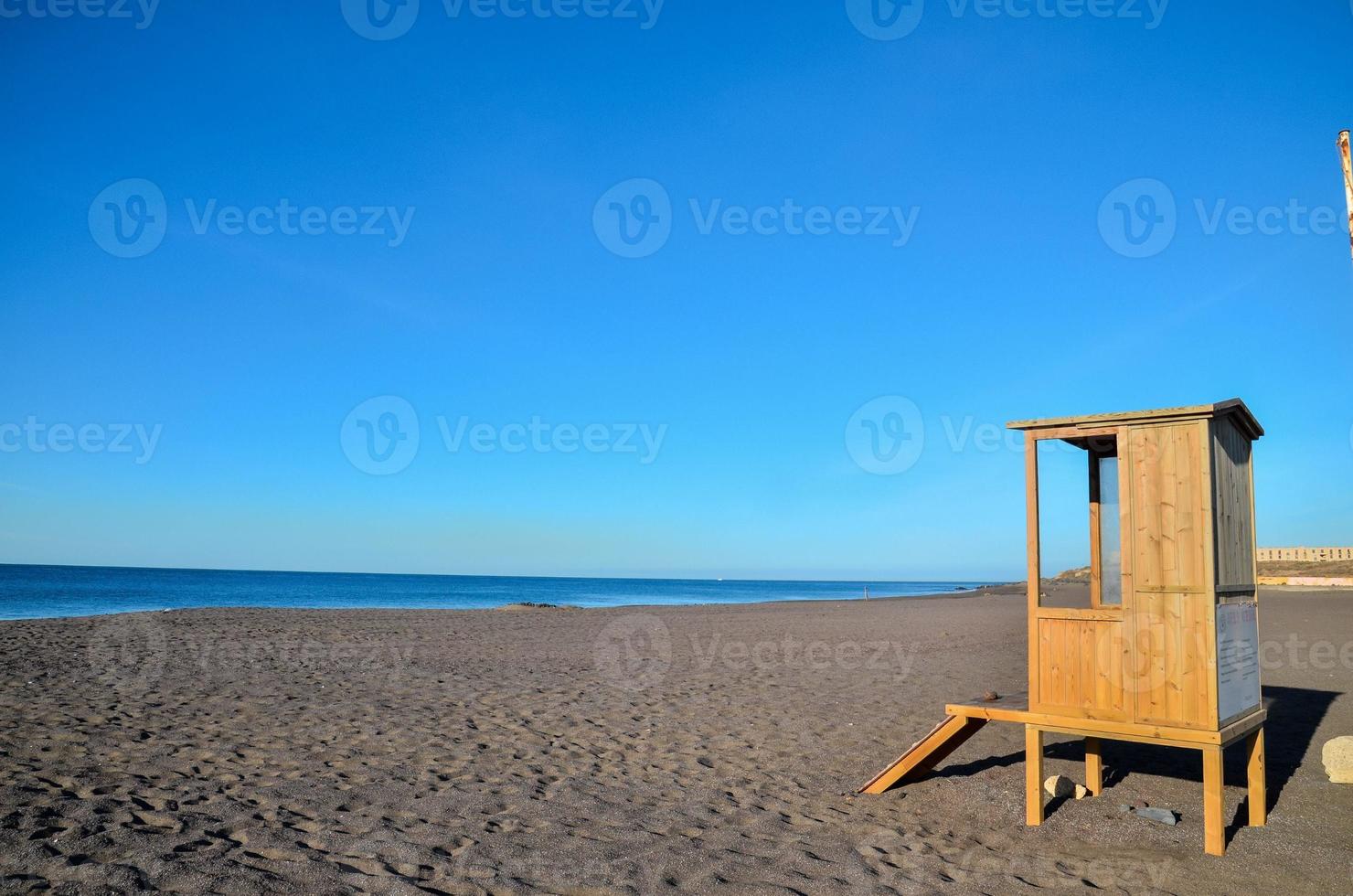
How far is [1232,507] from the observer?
6.61 metres

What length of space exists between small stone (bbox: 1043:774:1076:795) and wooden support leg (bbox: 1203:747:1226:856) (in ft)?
4.14

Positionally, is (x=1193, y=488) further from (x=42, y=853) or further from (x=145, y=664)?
(x=145, y=664)

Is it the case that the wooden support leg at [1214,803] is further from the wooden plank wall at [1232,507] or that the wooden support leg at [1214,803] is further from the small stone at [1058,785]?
the small stone at [1058,785]

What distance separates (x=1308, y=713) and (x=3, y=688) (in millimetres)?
15827

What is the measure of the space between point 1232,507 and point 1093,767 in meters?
2.46

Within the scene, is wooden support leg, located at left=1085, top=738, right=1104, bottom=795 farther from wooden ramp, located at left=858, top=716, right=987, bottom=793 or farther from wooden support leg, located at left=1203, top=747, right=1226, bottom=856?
wooden support leg, located at left=1203, top=747, right=1226, bottom=856

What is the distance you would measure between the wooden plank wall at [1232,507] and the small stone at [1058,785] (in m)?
2.01

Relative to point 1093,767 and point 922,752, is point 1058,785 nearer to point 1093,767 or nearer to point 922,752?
point 1093,767

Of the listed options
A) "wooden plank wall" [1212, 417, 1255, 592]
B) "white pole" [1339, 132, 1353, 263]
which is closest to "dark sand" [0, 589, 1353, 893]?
"wooden plank wall" [1212, 417, 1255, 592]

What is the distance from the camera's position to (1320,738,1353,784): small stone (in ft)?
24.4

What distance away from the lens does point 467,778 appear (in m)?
7.09

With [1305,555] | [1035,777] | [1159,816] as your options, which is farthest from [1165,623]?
[1305,555]

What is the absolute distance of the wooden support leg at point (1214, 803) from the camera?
5734 mm

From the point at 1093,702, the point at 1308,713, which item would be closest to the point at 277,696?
the point at 1093,702
